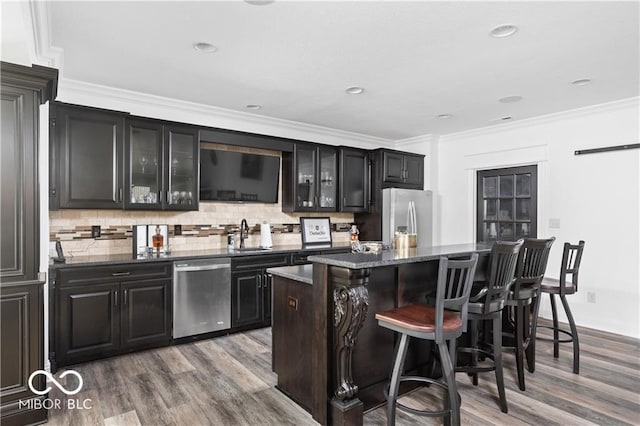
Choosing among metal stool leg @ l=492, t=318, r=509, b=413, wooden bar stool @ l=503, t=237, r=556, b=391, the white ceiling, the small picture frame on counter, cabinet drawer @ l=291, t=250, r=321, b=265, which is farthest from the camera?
the small picture frame on counter

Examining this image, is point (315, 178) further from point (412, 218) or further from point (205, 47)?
point (205, 47)

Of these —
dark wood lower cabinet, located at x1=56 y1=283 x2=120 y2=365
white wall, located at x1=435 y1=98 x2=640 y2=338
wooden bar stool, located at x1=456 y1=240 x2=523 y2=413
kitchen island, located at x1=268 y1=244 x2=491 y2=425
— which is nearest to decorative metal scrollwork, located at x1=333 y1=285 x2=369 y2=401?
kitchen island, located at x1=268 y1=244 x2=491 y2=425

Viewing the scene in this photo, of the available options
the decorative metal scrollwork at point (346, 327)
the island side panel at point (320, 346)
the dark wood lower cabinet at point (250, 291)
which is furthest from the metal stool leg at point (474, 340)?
the dark wood lower cabinet at point (250, 291)

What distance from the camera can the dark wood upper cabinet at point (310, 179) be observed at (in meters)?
5.21

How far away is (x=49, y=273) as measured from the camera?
326 cm

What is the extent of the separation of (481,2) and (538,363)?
302 cm

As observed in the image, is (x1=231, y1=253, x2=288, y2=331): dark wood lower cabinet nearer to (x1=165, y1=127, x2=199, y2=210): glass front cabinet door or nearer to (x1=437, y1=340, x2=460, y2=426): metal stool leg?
(x1=165, y1=127, x2=199, y2=210): glass front cabinet door

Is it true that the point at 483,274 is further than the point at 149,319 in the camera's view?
No

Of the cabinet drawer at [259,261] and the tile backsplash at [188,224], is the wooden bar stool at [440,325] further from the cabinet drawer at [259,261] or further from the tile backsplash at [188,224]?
the tile backsplash at [188,224]

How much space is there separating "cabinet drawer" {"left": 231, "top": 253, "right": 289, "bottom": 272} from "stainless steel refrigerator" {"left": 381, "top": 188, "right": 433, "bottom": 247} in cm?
172

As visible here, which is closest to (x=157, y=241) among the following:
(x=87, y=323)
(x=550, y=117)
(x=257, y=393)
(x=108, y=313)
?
(x=108, y=313)

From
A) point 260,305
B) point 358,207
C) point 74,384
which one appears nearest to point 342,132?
point 358,207

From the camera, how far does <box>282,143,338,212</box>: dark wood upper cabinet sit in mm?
5211

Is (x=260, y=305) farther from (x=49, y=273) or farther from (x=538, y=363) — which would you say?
(x=538, y=363)
